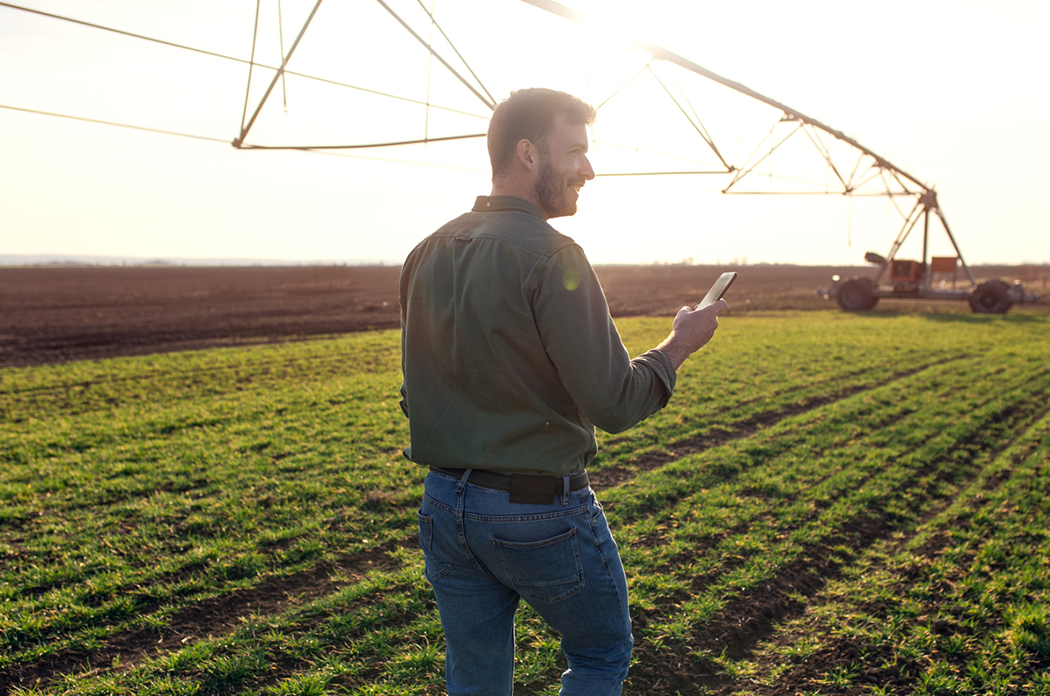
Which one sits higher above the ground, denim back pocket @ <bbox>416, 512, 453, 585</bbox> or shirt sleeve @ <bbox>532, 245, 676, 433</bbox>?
shirt sleeve @ <bbox>532, 245, 676, 433</bbox>

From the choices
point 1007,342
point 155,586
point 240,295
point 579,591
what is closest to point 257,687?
point 155,586

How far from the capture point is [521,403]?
4.61 feet

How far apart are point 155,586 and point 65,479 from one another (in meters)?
2.93

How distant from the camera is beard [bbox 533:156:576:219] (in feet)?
4.90

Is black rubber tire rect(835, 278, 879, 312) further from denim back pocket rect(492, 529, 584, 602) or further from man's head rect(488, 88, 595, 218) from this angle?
denim back pocket rect(492, 529, 584, 602)

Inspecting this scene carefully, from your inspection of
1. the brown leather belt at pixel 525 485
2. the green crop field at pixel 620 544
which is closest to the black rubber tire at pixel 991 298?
the green crop field at pixel 620 544

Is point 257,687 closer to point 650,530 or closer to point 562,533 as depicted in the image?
point 562,533

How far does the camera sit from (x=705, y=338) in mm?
1668

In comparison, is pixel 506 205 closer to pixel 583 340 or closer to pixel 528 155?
pixel 528 155

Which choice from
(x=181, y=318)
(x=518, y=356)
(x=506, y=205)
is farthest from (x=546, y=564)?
(x=181, y=318)

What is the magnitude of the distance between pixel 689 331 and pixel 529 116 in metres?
0.69

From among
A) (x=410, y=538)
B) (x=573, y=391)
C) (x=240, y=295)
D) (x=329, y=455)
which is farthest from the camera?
(x=240, y=295)

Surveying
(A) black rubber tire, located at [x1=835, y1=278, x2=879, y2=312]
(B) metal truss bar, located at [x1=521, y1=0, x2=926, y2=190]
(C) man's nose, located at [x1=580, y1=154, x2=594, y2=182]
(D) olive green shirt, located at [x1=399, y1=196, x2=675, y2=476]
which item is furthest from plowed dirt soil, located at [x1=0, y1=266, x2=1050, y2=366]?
(C) man's nose, located at [x1=580, y1=154, x2=594, y2=182]

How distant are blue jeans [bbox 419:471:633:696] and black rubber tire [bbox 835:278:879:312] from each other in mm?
27496
